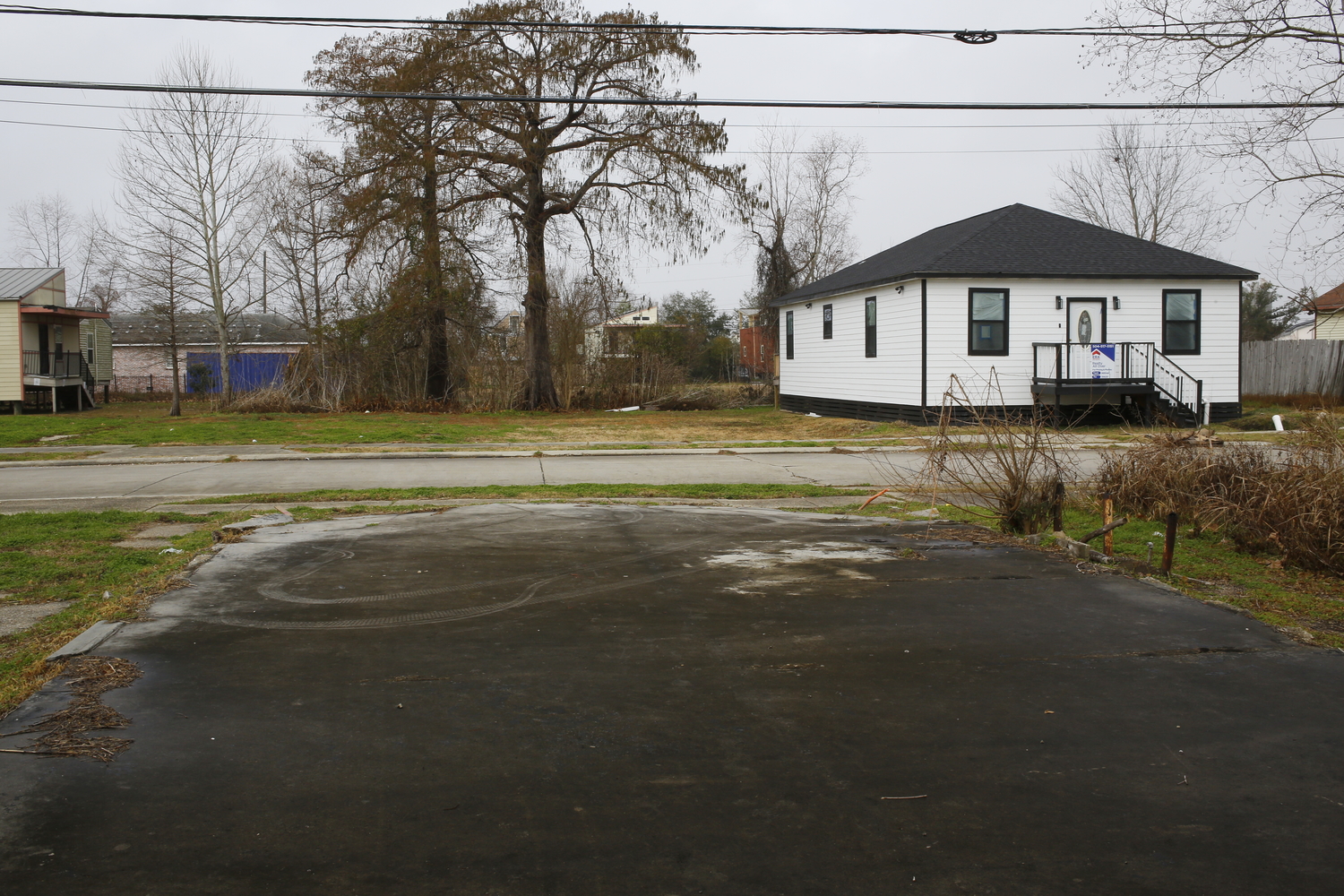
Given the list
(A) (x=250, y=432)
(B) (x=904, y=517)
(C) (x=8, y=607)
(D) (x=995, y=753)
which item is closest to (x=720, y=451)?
(B) (x=904, y=517)

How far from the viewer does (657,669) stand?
5.19 metres

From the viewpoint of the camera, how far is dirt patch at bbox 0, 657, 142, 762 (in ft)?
13.2

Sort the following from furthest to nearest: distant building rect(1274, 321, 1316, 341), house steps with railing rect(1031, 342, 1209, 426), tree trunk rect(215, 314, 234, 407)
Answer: distant building rect(1274, 321, 1316, 341) < tree trunk rect(215, 314, 234, 407) < house steps with railing rect(1031, 342, 1209, 426)

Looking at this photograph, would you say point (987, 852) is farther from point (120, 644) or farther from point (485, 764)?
point (120, 644)

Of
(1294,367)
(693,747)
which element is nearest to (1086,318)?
(1294,367)

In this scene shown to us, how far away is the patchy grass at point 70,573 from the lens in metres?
5.32

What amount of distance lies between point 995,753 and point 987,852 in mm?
870

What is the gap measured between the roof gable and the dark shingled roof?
27928 mm

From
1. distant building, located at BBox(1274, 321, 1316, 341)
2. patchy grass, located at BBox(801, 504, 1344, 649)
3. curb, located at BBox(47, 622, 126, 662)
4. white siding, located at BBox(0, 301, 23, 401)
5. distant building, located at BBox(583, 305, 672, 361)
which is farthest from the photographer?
distant building, located at BBox(1274, 321, 1316, 341)

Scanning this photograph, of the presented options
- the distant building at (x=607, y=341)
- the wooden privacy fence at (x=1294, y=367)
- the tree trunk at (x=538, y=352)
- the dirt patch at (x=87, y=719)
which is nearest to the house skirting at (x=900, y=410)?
the wooden privacy fence at (x=1294, y=367)

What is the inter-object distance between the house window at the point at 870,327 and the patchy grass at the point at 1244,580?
17.3 metres

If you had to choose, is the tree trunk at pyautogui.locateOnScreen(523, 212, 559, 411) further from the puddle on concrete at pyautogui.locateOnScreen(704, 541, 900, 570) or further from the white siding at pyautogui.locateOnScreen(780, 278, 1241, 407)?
the puddle on concrete at pyautogui.locateOnScreen(704, 541, 900, 570)

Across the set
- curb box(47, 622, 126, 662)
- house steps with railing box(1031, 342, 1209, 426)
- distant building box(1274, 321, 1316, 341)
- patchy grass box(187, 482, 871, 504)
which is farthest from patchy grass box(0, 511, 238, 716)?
distant building box(1274, 321, 1316, 341)

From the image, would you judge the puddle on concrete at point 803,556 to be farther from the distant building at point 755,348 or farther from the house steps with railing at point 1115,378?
the distant building at point 755,348
